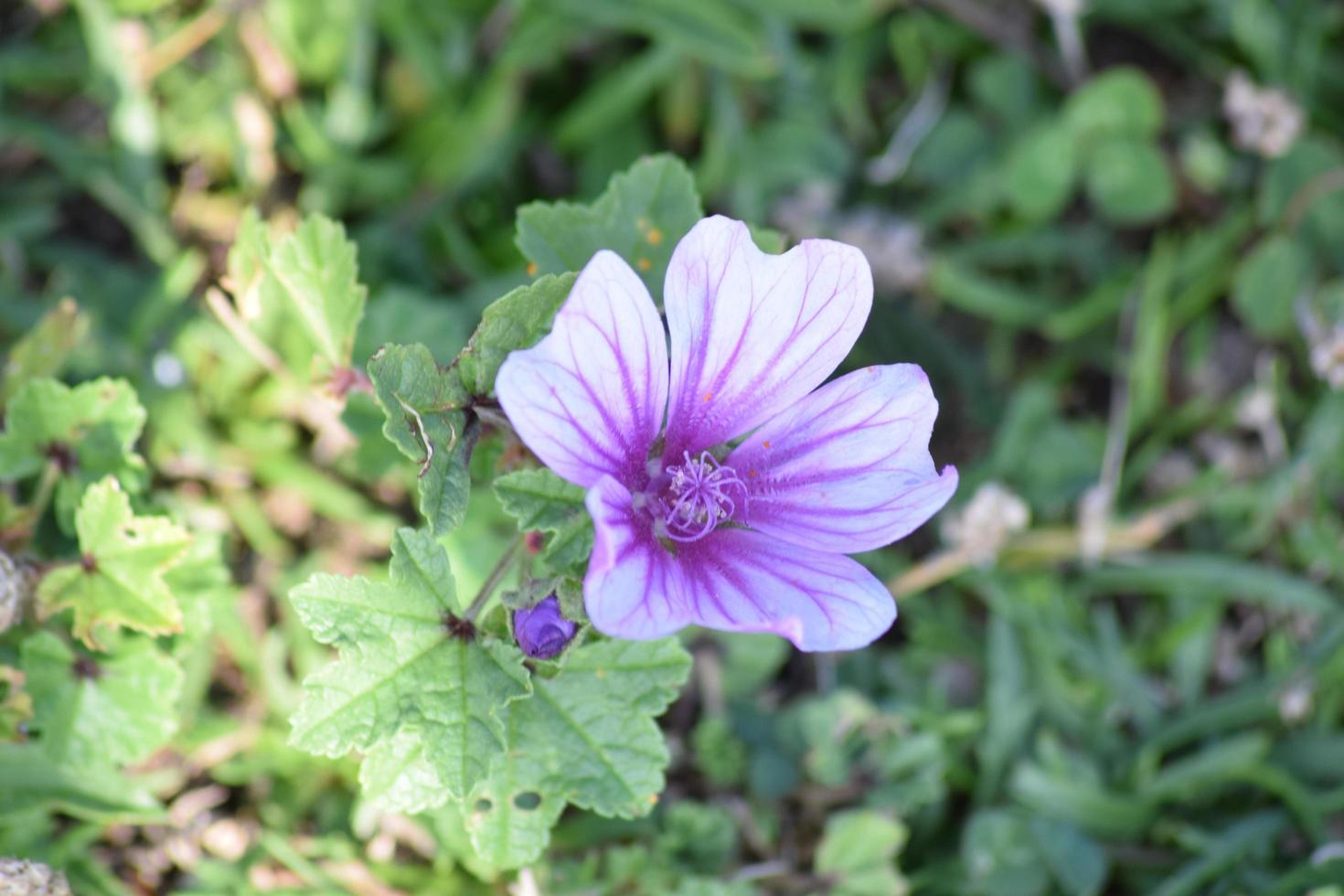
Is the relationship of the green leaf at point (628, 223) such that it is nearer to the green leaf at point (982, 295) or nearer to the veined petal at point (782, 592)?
the veined petal at point (782, 592)

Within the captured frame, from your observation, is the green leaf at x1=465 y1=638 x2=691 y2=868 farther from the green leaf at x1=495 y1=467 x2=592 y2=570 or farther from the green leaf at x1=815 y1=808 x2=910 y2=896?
the green leaf at x1=815 y1=808 x2=910 y2=896

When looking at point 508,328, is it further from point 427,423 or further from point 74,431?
point 74,431

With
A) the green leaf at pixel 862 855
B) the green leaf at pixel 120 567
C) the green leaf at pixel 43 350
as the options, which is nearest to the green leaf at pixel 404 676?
the green leaf at pixel 120 567

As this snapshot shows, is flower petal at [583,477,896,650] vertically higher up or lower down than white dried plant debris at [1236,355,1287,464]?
lower down

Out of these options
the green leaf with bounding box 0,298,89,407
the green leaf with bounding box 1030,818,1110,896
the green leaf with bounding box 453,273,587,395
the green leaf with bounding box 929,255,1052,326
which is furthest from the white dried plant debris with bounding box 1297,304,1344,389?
the green leaf with bounding box 0,298,89,407

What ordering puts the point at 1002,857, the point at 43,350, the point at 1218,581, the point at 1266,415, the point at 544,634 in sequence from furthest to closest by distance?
the point at 1266,415 < the point at 1218,581 < the point at 1002,857 < the point at 43,350 < the point at 544,634

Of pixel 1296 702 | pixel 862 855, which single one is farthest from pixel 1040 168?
pixel 862 855
